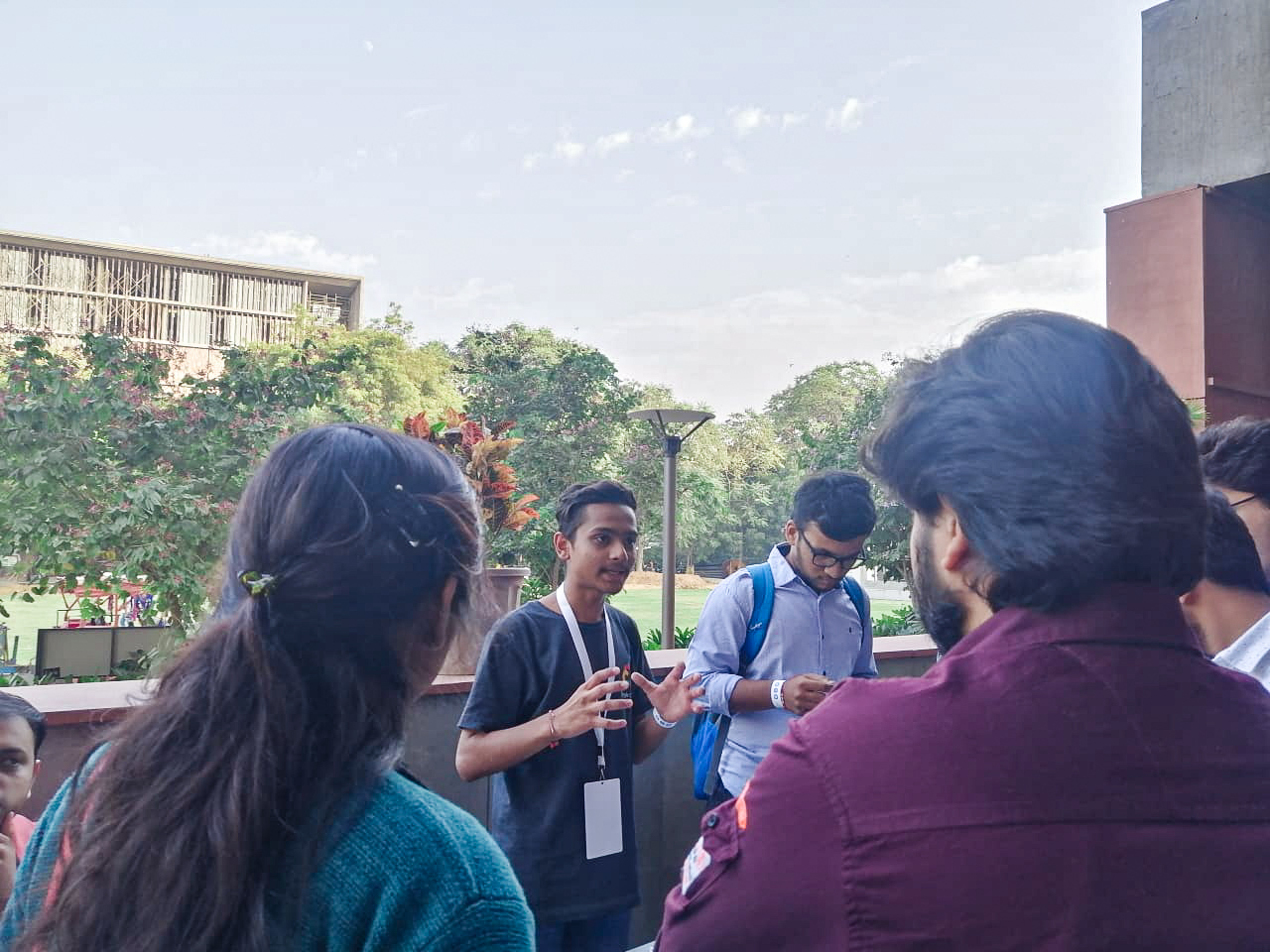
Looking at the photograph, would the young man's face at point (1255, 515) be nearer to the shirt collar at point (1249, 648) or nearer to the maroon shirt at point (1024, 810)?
the shirt collar at point (1249, 648)

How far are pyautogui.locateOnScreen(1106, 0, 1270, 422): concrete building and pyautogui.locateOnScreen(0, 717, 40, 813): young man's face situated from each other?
29.4ft

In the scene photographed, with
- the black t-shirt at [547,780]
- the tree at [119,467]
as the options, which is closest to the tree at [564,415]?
the tree at [119,467]

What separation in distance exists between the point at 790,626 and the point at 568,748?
0.98 m

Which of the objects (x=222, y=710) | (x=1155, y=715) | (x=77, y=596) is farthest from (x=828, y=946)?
(x=77, y=596)

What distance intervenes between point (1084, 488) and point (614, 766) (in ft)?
6.34

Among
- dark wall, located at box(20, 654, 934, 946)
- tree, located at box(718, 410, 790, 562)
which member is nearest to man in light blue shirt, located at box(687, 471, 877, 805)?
dark wall, located at box(20, 654, 934, 946)

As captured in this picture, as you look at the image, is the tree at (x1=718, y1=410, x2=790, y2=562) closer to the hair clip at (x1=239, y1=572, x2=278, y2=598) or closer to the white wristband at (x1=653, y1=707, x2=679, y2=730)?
the white wristband at (x1=653, y1=707, x2=679, y2=730)

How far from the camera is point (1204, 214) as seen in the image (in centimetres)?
824

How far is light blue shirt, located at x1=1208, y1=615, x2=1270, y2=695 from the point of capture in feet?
5.65

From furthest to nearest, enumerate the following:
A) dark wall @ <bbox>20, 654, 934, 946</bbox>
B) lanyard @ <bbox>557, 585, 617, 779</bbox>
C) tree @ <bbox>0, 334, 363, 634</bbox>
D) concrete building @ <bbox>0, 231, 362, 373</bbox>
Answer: concrete building @ <bbox>0, 231, 362, 373</bbox> < tree @ <bbox>0, 334, 363, 634</bbox> < dark wall @ <bbox>20, 654, 934, 946</bbox> < lanyard @ <bbox>557, 585, 617, 779</bbox>

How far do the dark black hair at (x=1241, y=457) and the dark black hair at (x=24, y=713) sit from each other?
2649 mm

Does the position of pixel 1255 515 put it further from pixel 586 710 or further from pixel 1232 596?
pixel 586 710

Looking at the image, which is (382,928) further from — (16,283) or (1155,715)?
(16,283)

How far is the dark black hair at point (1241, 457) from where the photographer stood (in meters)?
1.99
